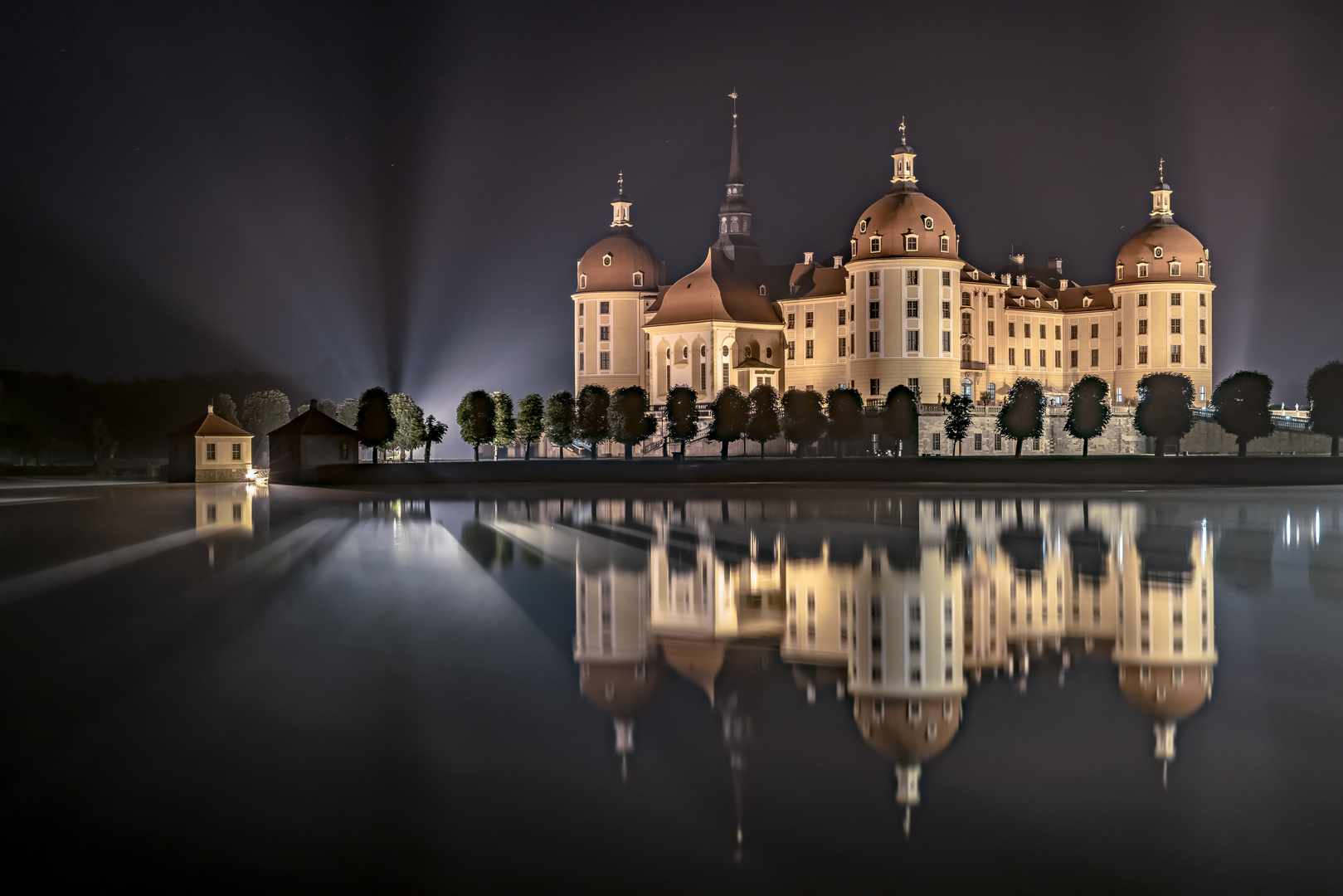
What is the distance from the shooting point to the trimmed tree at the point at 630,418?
3241 inches

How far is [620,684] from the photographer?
412 inches

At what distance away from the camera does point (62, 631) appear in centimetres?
1312

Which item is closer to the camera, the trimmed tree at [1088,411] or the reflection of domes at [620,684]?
the reflection of domes at [620,684]

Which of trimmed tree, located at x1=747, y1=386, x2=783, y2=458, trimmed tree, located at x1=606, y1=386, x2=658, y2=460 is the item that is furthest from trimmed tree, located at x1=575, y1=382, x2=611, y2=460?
trimmed tree, located at x1=747, y1=386, x2=783, y2=458

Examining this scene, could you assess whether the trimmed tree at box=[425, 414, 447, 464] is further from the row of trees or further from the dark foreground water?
the dark foreground water

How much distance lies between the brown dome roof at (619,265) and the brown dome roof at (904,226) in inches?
815

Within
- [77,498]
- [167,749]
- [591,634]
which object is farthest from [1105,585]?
[77,498]

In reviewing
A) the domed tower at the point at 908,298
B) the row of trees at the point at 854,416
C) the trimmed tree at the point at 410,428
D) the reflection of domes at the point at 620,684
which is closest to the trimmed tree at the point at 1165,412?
the row of trees at the point at 854,416

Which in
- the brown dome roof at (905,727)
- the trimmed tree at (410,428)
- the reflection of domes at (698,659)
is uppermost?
the trimmed tree at (410,428)

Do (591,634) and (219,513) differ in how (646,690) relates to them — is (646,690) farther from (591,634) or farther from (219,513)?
(219,513)

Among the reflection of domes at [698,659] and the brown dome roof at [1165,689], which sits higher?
the reflection of domes at [698,659]

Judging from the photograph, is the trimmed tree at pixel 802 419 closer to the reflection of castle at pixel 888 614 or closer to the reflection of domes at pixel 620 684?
the reflection of castle at pixel 888 614

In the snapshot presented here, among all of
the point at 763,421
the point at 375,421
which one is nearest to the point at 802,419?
the point at 763,421

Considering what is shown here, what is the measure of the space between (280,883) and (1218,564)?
1649 centimetres
